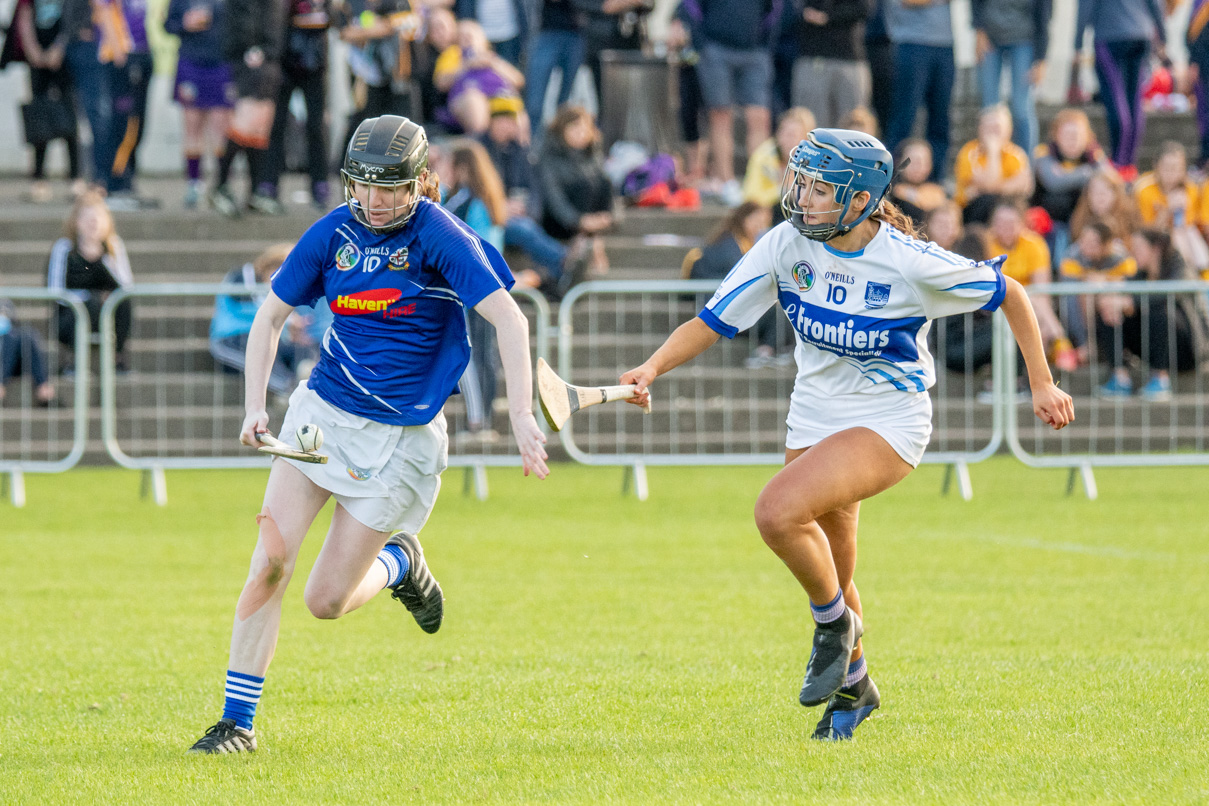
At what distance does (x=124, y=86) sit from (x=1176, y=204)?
33.1ft

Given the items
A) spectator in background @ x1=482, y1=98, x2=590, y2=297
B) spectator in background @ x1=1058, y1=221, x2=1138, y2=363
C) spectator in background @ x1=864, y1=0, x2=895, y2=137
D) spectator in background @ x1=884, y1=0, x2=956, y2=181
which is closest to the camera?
spectator in background @ x1=1058, y1=221, x2=1138, y2=363

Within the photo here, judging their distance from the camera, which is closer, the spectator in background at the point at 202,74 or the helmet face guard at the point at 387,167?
the helmet face guard at the point at 387,167

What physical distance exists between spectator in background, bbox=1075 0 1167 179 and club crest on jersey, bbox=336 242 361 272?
12.7 metres

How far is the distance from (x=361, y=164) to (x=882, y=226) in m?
1.81

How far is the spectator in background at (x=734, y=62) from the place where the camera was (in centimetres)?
1622

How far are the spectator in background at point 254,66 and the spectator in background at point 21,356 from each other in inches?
110

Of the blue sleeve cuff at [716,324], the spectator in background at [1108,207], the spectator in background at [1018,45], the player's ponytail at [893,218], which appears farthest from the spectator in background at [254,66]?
the player's ponytail at [893,218]

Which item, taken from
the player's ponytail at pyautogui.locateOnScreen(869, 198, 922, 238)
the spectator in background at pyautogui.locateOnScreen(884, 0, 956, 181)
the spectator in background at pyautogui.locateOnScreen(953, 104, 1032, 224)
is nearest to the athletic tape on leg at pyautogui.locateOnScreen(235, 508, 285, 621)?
the player's ponytail at pyautogui.locateOnScreen(869, 198, 922, 238)

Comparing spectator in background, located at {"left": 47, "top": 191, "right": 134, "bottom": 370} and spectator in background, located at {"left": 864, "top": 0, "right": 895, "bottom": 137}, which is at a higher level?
spectator in background, located at {"left": 864, "top": 0, "right": 895, "bottom": 137}

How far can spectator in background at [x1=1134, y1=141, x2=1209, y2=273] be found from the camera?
1519 centimetres

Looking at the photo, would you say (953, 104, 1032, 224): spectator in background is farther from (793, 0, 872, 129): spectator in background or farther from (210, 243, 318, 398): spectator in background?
(210, 243, 318, 398): spectator in background

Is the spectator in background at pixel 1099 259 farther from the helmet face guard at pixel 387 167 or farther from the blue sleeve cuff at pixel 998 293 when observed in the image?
the helmet face guard at pixel 387 167

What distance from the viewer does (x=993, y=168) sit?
1523 cm

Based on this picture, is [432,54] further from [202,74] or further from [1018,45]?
[1018,45]
